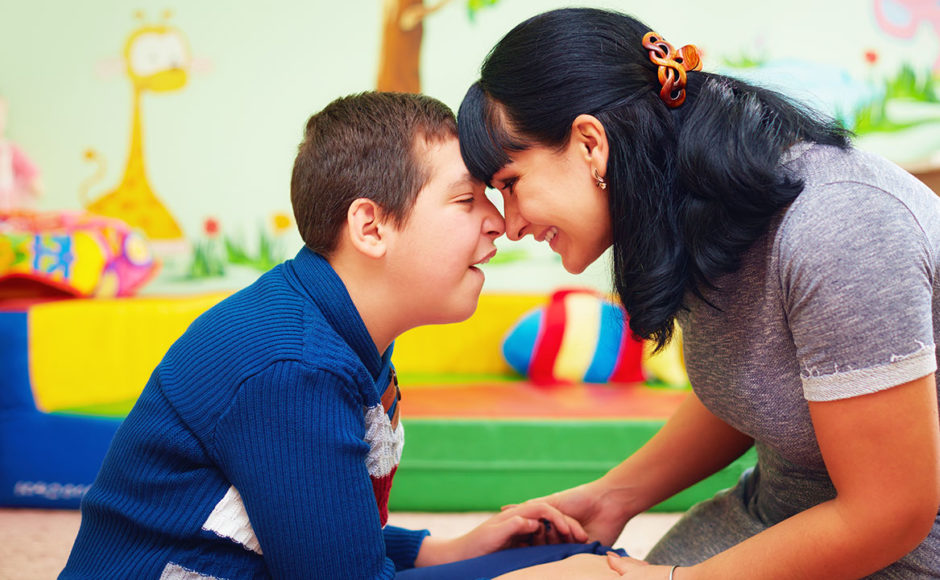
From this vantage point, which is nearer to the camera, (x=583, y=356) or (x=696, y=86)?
(x=696, y=86)

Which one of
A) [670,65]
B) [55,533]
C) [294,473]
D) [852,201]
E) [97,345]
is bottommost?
[55,533]

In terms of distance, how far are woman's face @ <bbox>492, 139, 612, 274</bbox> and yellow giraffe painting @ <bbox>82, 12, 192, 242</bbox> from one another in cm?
206

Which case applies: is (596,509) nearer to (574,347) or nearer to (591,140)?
(591,140)

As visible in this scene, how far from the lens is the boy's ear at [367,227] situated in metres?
0.99

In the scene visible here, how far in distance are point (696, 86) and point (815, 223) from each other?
0.23 meters

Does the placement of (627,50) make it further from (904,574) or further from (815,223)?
(904,574)

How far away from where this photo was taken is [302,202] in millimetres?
1057

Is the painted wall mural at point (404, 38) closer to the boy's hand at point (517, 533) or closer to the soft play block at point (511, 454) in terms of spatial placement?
the soft play block at point (511, 454)

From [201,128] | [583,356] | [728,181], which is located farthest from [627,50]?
[201,128]

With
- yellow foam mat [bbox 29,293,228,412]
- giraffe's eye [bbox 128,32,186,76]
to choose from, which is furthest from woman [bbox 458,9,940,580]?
giraffe's eye [bbox 128,32,186,76]

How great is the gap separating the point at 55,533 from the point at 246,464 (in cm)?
137

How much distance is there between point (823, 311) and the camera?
2.50 ft

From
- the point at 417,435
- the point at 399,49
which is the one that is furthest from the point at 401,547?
the point at 399,49

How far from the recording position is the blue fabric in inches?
38.0
